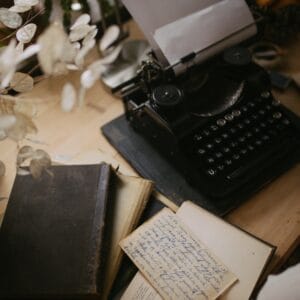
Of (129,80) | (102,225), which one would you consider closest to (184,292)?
(102,225)

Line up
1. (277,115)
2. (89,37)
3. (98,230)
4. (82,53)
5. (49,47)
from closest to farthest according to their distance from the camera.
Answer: (49,47) → (82,53) → (89,37) → (98,230) → (277,115)

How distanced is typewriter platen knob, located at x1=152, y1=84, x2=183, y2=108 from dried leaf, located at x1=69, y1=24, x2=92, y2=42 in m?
0.33

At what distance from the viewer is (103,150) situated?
4.17 ft

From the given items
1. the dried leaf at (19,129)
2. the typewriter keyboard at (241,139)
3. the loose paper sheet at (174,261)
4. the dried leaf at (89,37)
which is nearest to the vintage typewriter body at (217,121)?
the typewriter keyboard at (241,139)

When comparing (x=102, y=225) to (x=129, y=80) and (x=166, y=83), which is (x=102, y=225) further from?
(x=129, y=80)

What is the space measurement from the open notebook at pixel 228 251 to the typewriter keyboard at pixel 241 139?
129 millimetres

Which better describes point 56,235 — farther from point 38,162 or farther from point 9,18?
point 9,18

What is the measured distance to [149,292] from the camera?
0.93m

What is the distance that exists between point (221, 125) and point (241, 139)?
0.22ft

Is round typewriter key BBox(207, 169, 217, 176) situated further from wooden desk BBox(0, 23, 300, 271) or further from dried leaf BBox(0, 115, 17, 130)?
dried leaf BBox(0, 115, 17, 130)

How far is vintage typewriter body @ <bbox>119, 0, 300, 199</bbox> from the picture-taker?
1095 millimetres

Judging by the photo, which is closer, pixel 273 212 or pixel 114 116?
pixel 273 212

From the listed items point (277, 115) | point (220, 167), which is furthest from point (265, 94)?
point (220, 167)

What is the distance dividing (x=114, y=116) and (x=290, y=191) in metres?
0.60
